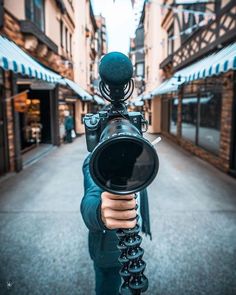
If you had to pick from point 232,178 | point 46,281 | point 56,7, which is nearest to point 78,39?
point 56,7

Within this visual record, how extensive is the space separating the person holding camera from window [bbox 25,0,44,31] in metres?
7.47

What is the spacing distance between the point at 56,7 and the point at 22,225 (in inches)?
353

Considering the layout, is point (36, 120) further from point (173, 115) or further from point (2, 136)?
point (173, 115)

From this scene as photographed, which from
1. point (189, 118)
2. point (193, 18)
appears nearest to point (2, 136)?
point (189, 118)

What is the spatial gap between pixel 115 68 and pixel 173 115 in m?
12.8

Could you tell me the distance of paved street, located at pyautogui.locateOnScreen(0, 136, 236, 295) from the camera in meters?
2.54

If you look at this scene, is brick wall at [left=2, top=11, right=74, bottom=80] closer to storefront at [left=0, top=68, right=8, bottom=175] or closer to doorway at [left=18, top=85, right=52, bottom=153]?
storefront at [left=0, top=68, right=8, bottom=175]

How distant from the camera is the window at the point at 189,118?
985cm

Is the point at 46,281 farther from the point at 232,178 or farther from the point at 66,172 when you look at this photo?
the point at 232,178

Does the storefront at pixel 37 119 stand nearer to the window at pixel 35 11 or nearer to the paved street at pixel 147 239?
the window at pixel 35 11

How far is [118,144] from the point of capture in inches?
34.8

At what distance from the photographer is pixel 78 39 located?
11.4 m

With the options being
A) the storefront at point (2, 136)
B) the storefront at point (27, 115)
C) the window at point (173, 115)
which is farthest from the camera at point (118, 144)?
the window at point (173, 115)

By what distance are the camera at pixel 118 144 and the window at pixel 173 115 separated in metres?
12.0
